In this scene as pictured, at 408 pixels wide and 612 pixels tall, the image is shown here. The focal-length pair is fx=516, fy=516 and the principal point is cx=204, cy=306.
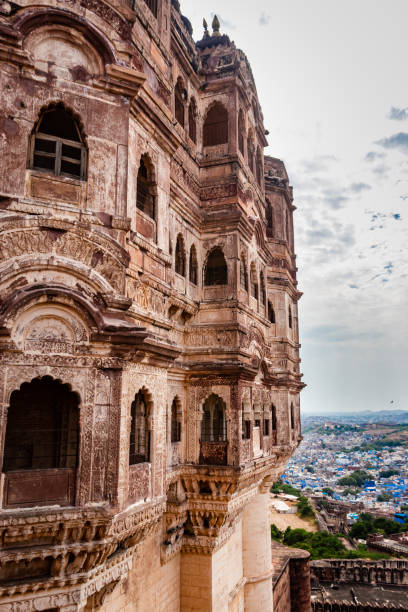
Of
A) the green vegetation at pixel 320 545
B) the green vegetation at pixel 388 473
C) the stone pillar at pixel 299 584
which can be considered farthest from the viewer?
the green vegetation at pixel 388 473

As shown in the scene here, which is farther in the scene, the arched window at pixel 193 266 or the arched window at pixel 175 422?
the arched window at pixel 193 266

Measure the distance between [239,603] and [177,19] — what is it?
17442 millimetres

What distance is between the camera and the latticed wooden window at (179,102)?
13541 millimetres

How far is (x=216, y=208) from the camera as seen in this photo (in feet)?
46.6

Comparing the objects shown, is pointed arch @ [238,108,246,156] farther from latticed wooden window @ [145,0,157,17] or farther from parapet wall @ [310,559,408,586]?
parapet wall @ [310,559,408,586]

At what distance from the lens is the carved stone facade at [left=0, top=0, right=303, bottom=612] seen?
23.4 feet

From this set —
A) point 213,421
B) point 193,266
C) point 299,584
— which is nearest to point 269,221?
point 193,266

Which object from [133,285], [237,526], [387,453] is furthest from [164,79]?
[387,453]

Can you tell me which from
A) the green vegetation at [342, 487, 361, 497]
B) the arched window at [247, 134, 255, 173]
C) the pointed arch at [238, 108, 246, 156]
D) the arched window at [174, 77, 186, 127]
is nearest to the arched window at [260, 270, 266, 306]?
the arched window at [247, 134, 255, 173]

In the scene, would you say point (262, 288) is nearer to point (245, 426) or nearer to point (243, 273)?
point (243, 273)

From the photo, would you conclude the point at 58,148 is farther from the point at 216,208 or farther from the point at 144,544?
the point at 144,544

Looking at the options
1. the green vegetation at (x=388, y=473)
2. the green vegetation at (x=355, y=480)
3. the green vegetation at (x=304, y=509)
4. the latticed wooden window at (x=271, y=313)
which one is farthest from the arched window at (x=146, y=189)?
the green vegetation at (x=388, y=473)

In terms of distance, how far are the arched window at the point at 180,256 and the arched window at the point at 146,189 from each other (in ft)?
9.91

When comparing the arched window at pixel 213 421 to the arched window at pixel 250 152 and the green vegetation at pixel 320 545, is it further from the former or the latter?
the green vegetation at pixel 320 545
